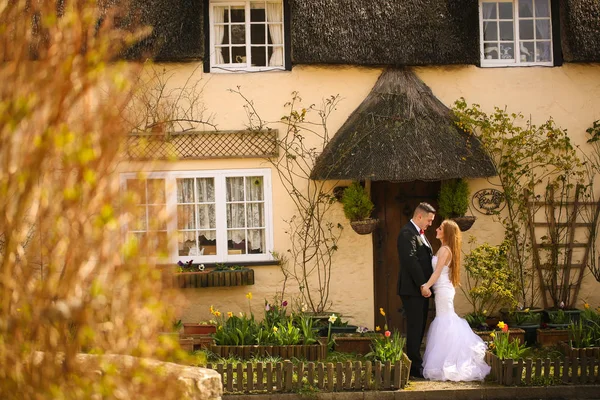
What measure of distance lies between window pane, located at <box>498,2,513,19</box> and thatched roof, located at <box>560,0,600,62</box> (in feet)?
2.42

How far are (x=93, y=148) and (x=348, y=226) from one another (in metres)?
8.66

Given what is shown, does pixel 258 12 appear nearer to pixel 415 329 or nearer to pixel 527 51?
pixel 527 51

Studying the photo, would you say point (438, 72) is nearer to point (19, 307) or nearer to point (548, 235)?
point (548, 235)

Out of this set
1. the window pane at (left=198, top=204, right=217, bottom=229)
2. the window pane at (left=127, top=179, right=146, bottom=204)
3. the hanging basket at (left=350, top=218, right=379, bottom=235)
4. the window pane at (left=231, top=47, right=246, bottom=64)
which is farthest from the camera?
the window pane at (left=231, top=47, right=246, bottom=64)

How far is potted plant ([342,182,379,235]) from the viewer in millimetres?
11555

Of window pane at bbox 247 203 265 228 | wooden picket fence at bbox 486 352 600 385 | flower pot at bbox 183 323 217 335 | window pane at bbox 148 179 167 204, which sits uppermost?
window pane at bbox 247 203 265 228

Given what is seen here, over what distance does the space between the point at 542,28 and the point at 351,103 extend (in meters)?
2.97

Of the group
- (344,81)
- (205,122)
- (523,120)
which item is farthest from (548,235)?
(205,122)

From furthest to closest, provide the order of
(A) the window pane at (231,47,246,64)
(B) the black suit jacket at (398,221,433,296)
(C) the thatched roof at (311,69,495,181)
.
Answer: (A) the window pane at (231,47,246,64) → (C) the thatched roof at (311,69,495,181) → (B) the black suit jacket at (398,221,433,296)

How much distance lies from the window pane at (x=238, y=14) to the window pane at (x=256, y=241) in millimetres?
2979

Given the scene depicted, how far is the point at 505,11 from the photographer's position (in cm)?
1258

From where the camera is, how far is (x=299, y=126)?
12078 millimetres

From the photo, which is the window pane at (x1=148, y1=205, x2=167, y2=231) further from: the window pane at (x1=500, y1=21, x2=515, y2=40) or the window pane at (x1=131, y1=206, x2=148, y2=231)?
the window pane at (x1=500, y1=21, x2=515, y2=40)

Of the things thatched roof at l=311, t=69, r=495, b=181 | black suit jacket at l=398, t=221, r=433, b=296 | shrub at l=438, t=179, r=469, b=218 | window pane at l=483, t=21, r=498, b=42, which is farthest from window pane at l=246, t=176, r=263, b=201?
window pane at l=483, t=21, r=498, b=42
